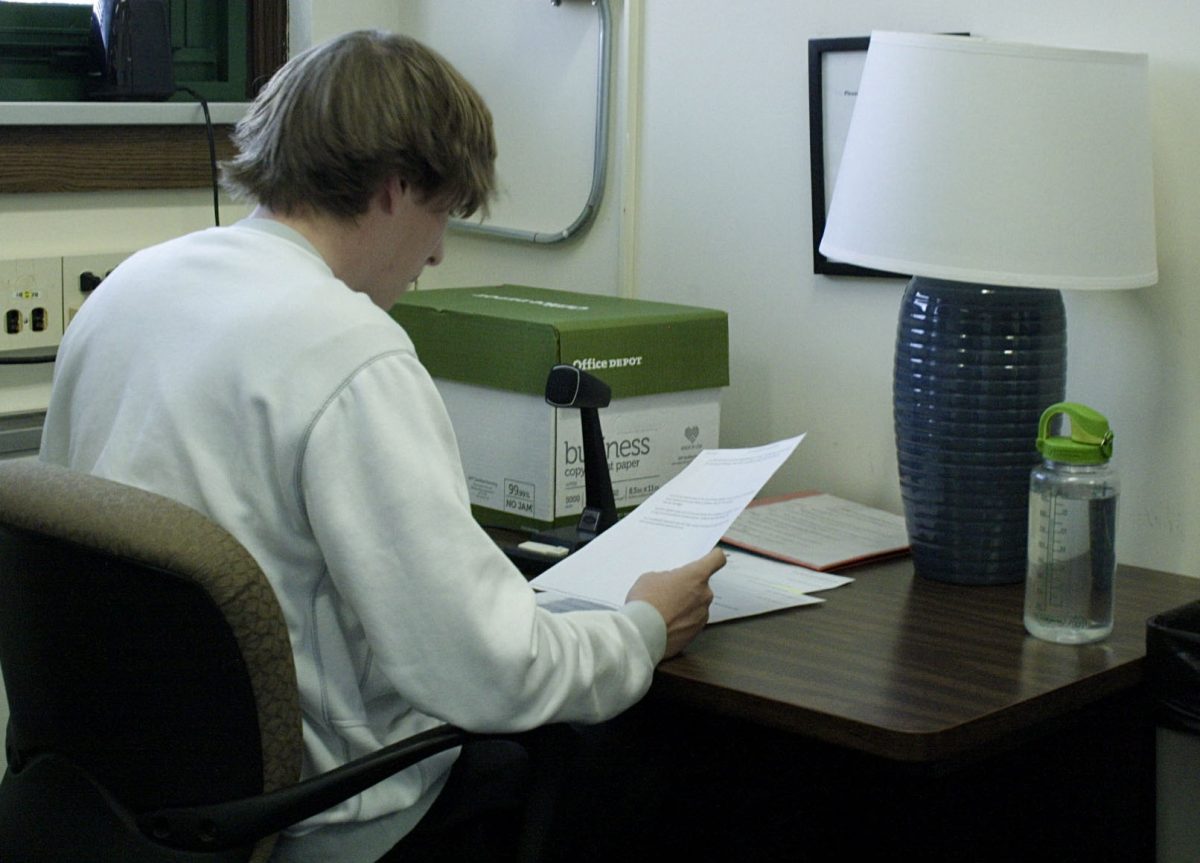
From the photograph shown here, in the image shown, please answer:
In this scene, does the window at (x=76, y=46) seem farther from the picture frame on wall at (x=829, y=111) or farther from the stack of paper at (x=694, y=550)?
the stack of paper at (x=694, y=550)

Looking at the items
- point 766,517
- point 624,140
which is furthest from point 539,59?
point 766,517

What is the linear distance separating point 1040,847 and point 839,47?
992 millimetres

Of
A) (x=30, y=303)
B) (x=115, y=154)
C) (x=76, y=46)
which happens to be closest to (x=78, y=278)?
(x=30, y=303)

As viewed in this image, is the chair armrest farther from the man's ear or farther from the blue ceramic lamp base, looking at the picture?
the blue ceramic lamp base

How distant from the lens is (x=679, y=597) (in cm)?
133

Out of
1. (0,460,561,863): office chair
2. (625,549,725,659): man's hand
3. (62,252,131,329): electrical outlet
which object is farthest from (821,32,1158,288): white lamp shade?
(62,252,131,329): electrical outlet

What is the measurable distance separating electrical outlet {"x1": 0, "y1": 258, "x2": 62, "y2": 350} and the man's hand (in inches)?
40.2

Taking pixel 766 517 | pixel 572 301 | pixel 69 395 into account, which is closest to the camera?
pixel 69 395

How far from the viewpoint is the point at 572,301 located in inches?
77.4

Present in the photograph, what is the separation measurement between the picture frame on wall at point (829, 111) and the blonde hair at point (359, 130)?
2.30ft

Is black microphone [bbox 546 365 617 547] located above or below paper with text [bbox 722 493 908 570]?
above

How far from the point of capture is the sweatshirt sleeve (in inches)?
42.3

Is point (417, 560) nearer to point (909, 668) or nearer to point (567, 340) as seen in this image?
point (909, 668)

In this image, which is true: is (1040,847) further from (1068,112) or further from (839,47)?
(839,47)
